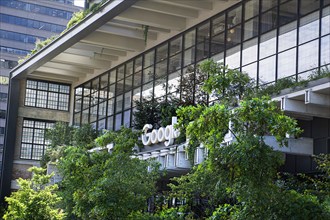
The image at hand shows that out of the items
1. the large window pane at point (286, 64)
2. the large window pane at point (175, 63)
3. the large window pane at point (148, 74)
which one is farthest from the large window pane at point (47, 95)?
the large window pane at point (286, 64)

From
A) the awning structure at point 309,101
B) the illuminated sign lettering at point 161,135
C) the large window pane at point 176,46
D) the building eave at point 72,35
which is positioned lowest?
the illuminated sign lettering at point 161,135

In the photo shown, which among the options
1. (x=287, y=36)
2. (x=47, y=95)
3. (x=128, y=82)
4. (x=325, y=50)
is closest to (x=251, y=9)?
(x=287, y=36)

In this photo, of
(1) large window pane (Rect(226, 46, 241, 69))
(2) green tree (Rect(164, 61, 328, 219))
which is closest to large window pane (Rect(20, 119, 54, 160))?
(1) large window pane (Rect(226, 46, 241, 69))

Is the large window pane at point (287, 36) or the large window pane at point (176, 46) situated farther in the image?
the large window pane at point (176, 46)

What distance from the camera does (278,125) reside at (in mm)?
15078

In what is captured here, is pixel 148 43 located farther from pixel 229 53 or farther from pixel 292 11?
pixel 292 11

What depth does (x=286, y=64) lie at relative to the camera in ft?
92.4

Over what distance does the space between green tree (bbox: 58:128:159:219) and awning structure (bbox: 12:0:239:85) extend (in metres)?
9.94

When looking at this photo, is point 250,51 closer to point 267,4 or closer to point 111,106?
point 267,4

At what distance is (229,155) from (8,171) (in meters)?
36.2

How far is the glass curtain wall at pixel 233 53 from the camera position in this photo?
27072 millimetres

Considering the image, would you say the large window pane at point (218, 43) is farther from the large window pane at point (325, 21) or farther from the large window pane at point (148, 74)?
the large window pane at point (325, 21)

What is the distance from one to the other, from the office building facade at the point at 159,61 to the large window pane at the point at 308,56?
0.04m

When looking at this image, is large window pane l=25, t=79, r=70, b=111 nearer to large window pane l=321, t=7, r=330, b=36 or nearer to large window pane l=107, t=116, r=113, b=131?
large window pane l=107, t=116, r=113, b=131
